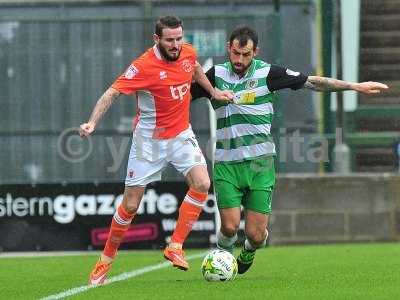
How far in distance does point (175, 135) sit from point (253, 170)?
2.34 feet

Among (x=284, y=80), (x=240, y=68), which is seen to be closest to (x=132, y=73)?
(x=240, y=68)

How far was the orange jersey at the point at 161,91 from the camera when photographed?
10766 mm

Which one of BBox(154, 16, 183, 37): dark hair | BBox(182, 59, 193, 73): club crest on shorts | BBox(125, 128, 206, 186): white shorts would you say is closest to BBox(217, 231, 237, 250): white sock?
BBox(125, 128, 206, 186): white shorts

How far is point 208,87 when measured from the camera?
428 inches

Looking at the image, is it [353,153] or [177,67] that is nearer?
[177,67]

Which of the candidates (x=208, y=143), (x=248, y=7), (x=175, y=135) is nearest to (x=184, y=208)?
(x=175, y=135)

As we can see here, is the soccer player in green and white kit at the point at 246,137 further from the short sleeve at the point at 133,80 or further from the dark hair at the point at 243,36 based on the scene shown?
the short sleeve at the point at 133,80

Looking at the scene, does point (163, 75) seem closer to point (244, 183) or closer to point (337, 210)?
point (244, 183)

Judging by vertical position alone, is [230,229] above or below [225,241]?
above

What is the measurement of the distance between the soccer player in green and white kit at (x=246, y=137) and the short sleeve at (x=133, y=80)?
0.54 meters

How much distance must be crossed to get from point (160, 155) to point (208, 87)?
2.21ft

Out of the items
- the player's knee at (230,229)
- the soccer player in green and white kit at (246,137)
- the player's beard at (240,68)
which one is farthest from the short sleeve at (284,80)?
the player's knee at (230,229)

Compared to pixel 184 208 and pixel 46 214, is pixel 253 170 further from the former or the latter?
pixel 46 214

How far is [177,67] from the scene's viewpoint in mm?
10914
